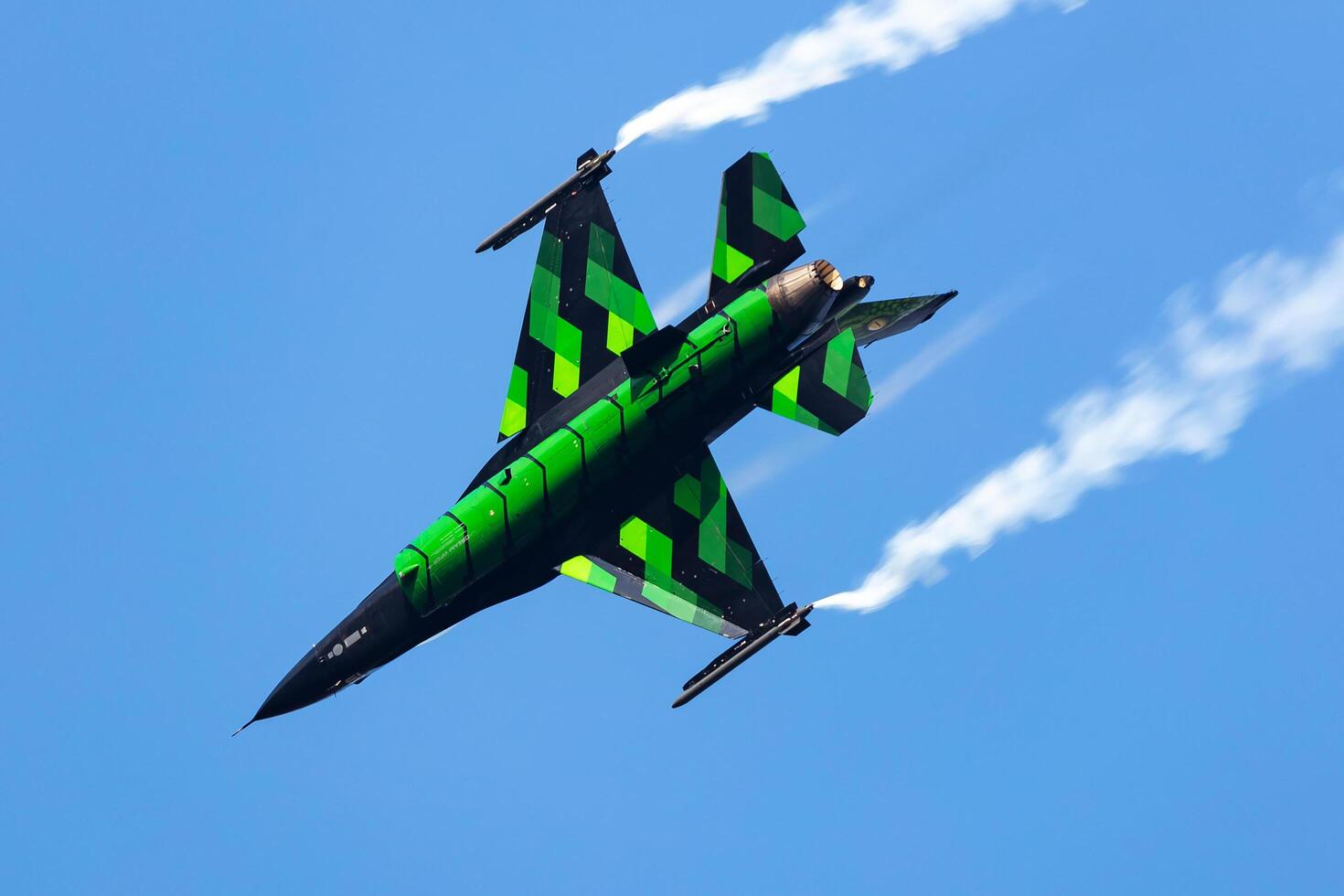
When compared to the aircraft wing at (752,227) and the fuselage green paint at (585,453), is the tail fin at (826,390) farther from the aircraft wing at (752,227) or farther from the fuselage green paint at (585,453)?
the aircraft wing at (752,227)

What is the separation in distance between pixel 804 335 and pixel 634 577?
7.72 metres

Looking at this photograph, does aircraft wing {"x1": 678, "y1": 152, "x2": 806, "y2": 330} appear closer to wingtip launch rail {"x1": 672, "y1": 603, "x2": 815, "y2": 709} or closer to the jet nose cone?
wingtip launch rail {"x1": 672, "y1": 603, "x2": 815, "y2": 709}

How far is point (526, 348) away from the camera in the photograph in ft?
150

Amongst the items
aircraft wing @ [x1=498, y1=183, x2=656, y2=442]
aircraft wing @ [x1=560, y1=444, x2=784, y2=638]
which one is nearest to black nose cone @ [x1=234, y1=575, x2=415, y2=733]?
aircraft wing @ [x1=560, y1=444, x2=784, y2=638]

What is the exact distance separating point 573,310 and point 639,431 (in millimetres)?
4521

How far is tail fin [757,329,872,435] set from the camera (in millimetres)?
43625

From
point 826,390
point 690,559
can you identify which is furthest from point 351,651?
point 826,390

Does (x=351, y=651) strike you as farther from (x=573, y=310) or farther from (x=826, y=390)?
(x=826, y=390)

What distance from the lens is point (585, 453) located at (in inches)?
1698

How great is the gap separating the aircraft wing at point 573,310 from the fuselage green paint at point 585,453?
1836 mm

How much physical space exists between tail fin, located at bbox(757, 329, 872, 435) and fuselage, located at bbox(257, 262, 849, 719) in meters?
0.43

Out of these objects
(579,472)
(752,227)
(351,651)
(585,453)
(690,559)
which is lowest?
(690,559)

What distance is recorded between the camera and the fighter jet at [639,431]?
4306 centimetres

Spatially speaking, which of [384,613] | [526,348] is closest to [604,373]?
[526,348]
